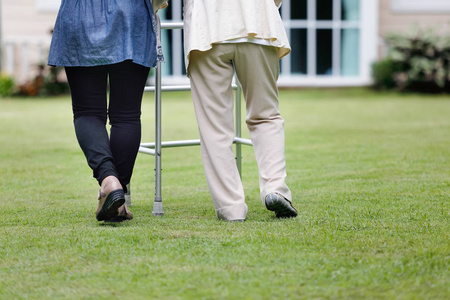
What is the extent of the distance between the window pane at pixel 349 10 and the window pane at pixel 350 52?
0.82 feet

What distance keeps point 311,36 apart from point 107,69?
41.3 ft

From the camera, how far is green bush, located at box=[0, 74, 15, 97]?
46.6 feet

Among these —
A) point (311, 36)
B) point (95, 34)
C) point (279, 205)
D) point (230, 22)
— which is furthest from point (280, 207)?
point (311, 36)

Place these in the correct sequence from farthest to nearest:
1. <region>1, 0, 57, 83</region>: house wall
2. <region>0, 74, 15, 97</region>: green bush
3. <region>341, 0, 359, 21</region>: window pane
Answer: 1. <region>341, 0, 359, 21</region>: window pane
2. <region>1, 0, 57, 83</region>: house wall
3. <region>0, 74, 15, 97</region>: green bush

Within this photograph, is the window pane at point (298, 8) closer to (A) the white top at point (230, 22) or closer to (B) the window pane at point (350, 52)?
(B) the window pane at point (350, 52)

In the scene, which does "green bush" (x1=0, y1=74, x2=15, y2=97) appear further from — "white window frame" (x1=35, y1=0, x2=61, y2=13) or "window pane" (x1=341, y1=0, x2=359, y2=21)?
"window pane" (x1=341, y1=0, x2=359, y2=21)

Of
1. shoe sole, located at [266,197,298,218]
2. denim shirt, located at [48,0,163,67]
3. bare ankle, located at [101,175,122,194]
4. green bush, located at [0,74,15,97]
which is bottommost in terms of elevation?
green bush, located at [0,74,15,97]

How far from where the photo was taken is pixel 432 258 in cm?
263

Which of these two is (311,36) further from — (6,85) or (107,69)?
(107,69)

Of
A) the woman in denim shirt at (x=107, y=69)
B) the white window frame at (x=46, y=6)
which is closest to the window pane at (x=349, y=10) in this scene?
the white window frame at (x=46, y=6)

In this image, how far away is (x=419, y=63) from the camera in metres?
14.2

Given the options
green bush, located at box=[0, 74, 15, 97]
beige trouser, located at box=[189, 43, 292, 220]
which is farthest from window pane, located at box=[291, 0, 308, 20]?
beige trouser, located at box=[189, 43, 292, 220]

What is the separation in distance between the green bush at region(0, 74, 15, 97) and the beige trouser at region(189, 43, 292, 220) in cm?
1137

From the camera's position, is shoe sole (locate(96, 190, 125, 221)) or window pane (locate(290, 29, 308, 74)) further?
window pane (locate(290, 29, 308, 74))
